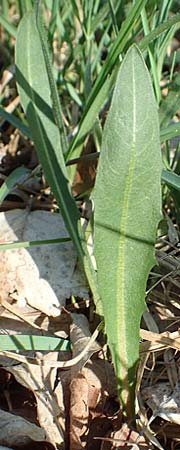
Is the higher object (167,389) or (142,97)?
(142,97)

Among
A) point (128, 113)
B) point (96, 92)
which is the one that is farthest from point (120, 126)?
point (96, 92)

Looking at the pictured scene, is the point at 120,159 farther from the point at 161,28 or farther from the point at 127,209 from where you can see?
the point at 161,28

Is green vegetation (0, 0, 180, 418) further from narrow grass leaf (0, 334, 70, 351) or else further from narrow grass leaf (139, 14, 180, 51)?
narrow grass leaf (0, 334, 70, 351)

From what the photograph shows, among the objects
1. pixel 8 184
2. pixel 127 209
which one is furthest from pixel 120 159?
pixel 8 184

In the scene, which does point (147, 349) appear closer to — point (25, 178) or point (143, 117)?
point (143, 117)

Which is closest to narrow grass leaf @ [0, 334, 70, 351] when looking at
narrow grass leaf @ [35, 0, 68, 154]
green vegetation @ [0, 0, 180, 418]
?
green vegetation @ [0, 0, 180, 418]

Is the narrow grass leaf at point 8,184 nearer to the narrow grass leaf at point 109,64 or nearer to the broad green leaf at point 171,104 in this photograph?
the narrow grass leaf at point 109,64
